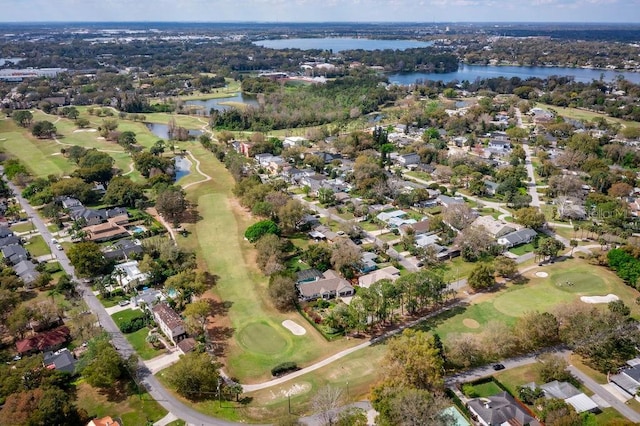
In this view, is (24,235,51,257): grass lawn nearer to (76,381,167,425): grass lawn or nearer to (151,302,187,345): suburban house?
(151,302,187,345): suburban house

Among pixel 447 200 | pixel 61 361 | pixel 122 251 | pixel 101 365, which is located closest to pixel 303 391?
pixel 101 365

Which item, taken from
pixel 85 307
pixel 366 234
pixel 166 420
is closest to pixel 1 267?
pixel 85 307

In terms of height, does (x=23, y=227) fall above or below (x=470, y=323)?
below

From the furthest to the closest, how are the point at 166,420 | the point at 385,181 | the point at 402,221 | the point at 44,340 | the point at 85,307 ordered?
1. the point at 385,181
2. the point at 402,221
3. the point at 85,307
4. the point at 44,340
5. the point at 166,420

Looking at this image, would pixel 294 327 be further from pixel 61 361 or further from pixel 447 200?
pixel 447 200

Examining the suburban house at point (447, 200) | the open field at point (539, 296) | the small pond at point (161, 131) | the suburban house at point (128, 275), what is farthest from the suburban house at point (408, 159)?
the suburban house at point (128, 275)

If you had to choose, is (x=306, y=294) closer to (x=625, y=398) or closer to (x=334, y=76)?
(x=625, y=398)

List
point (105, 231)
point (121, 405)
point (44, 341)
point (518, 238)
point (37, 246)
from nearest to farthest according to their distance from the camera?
point (121, 405) → point (44, 341) → point (37, 246) → point (518, 238) → point (105, 231)
